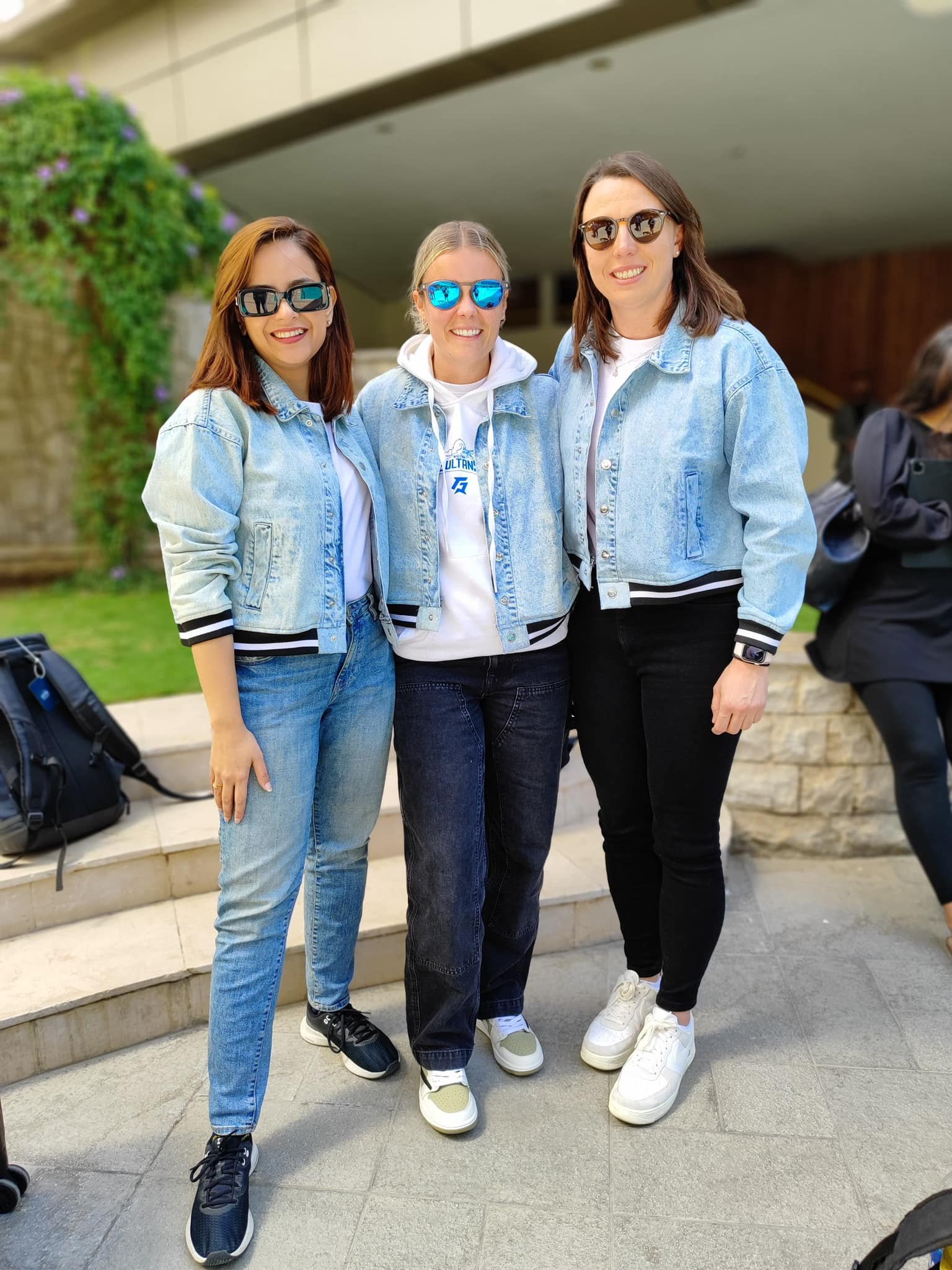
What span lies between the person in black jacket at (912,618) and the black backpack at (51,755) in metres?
2.29

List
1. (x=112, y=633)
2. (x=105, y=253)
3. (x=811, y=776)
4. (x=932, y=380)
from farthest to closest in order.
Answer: (x=105, y=253)
(x=112, y=633)
(x=811, y=776)
(x=932, y=380)

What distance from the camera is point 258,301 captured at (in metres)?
1.70

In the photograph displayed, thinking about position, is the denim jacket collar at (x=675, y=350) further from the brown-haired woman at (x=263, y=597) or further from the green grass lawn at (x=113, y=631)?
the green grass lawn at (x=113, y=631)

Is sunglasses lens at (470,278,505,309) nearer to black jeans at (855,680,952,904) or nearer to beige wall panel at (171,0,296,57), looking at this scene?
black jeans at (855,680,952,904)

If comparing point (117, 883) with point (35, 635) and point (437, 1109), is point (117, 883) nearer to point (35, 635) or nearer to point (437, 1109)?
point (35, 635)

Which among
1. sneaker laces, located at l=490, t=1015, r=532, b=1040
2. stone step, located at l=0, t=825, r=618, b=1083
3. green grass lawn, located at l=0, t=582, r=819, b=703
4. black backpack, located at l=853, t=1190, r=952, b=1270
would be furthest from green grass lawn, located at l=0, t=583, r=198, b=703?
black backpack, located at l=853, t=1190, r=952, b=1270

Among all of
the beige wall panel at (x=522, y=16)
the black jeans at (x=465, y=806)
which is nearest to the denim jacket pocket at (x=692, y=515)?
the black jeans at (x=465, y=806)

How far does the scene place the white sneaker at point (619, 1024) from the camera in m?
2.26

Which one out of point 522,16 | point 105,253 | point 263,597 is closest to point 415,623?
point 263,597

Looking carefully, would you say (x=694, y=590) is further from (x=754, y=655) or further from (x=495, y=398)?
(x=495, y=398)

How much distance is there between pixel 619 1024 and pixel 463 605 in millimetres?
1183

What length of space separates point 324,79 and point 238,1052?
25.9 feet

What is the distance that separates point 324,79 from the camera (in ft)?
24.7

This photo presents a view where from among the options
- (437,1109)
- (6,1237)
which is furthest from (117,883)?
(437,1109)
